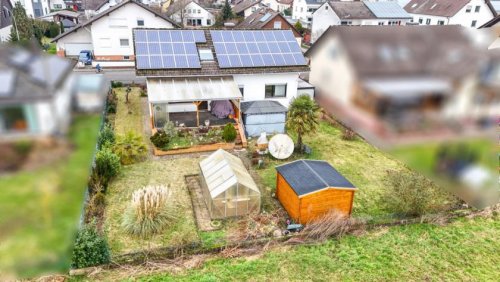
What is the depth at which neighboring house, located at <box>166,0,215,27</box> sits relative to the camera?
58394mm

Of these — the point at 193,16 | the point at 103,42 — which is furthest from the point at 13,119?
the point at 193,16

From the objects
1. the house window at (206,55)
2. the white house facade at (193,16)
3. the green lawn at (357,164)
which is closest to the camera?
the green lawn at (357,164)

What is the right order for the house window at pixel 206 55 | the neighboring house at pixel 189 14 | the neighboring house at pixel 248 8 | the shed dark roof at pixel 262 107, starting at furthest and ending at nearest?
the neighboring house at pixel 248 8, the neighboring house at pixel 189 14, the house window at pixel 206 55, the shed dark roof at pixel 262 107

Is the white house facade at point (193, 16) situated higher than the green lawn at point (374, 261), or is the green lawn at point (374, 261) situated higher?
the white house facade at point (193, 16)

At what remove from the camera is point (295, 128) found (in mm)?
17609

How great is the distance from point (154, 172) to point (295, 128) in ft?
23.9

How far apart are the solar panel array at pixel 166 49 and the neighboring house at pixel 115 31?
1.43 m

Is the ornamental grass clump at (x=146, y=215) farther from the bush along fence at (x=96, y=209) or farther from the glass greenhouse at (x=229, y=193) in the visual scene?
the glass greenhouse at (x=229, y=193)

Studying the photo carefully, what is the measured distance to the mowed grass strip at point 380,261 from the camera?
422 inches

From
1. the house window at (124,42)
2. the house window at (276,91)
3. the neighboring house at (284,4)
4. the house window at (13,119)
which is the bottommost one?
the house window at (276,91)

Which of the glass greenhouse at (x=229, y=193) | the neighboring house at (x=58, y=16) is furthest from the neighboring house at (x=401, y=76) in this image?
the glass greenhouse at (x=229, y=193)

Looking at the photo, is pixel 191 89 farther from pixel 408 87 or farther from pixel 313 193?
pixel 408 87

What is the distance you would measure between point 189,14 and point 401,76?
6355cm

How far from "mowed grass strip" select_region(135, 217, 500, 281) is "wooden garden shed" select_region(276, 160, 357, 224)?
47.3 inches
